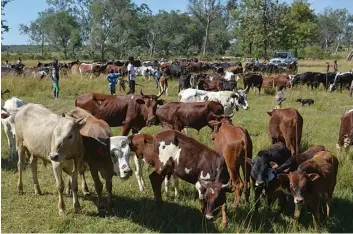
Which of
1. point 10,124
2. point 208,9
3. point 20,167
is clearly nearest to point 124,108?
point 10,124

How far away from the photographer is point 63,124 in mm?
5785

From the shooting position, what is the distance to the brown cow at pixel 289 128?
8.63 m

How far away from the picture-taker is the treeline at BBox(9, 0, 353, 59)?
39.4 metres

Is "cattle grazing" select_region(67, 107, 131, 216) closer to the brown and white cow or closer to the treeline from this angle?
the brown and white cow

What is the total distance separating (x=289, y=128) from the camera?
866cm

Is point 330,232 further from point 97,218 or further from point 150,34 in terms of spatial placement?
point 150,34

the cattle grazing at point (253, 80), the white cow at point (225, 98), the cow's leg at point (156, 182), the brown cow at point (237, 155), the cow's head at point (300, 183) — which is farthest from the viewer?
the cattle grazing at point (253, 80)

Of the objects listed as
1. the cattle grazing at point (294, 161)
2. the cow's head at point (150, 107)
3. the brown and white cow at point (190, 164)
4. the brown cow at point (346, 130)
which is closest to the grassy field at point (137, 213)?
the brown cow at point (346, 130)

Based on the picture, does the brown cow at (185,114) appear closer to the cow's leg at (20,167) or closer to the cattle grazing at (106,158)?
the cattle grazing at (106,158)

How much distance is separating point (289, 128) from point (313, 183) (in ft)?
10.0

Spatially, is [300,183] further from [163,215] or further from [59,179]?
[59,179]

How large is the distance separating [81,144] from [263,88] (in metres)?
18.2

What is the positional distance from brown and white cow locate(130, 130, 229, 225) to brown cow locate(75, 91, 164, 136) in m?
2.73

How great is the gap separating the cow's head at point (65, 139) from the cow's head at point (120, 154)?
0.43m
